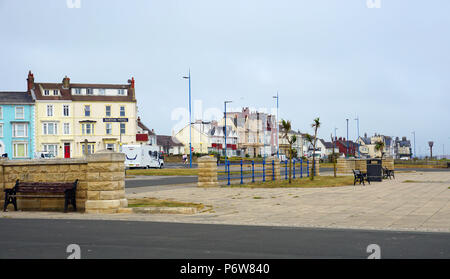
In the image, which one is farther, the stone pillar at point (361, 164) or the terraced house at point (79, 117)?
the terraced house at point (79, 117)

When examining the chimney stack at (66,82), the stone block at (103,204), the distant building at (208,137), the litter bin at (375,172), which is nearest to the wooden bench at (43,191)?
the stone block at (103,204)

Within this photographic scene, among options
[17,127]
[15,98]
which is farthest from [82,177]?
[15,98]

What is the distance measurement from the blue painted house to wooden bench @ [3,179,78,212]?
56672 millimetres

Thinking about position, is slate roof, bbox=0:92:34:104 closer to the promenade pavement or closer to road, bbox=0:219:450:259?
the promenade pavement

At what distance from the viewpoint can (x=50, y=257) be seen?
24.9 ft

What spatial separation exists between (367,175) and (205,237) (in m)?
20.4

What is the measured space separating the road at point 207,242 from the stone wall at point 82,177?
9.61 ft

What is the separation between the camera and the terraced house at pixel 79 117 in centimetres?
7044

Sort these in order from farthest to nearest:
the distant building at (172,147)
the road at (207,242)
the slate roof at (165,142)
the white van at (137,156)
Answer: the slate roof at (165,142) → the distant building at (172,147) → the white van at (137,156) → the road at (207,242)

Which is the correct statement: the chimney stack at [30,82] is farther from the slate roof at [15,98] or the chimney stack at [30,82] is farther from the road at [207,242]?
the road at [207,242]

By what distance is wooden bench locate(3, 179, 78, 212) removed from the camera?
48.9 feet

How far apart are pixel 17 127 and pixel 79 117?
8482 millimetres

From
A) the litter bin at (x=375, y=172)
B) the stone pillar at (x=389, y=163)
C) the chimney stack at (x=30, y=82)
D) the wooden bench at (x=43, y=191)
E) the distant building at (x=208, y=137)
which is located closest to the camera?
the wooden bench at (x=43, y=191)
